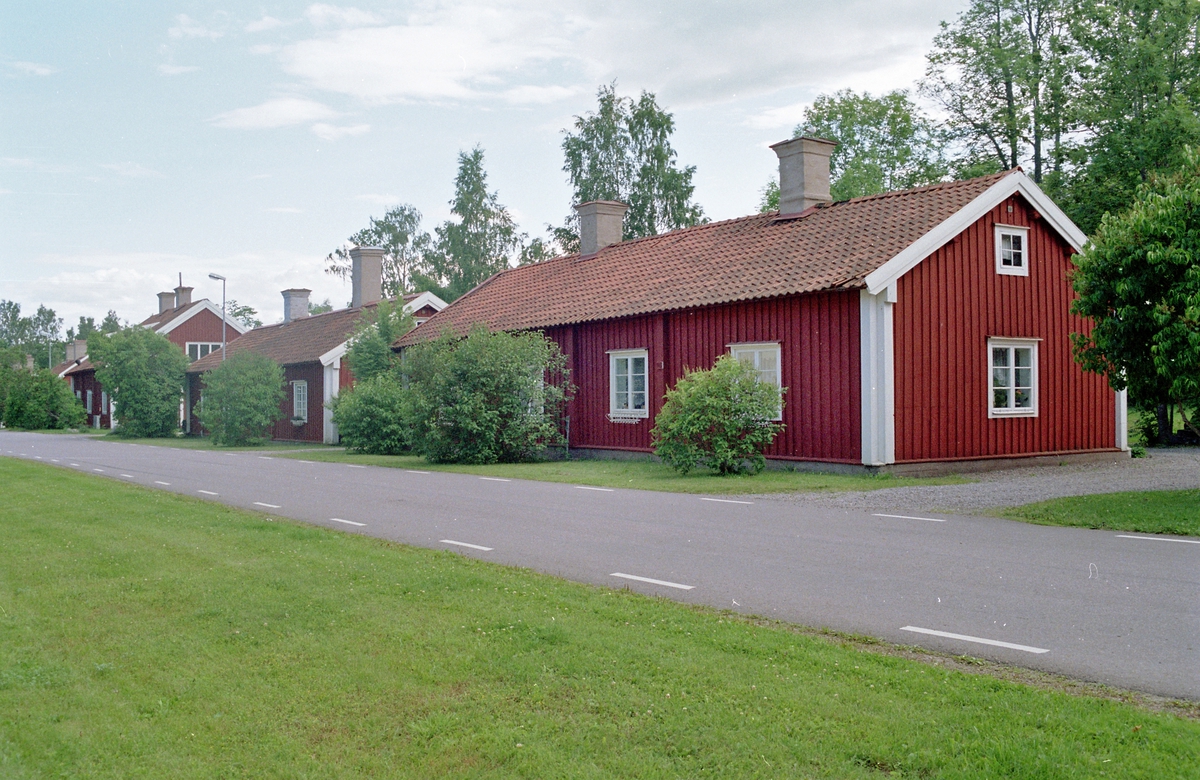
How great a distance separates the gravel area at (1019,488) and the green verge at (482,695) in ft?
23.6

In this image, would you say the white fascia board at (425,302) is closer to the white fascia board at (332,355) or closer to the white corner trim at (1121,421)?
the white fascia board at (332,355)

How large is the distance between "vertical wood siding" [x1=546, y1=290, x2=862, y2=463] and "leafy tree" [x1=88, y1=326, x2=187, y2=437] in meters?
26.1

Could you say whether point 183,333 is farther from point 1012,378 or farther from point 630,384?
point 1012,378

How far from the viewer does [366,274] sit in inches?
1624

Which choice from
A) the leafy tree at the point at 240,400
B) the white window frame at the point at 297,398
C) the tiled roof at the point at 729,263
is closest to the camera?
the tiled roof at the point at 729,263

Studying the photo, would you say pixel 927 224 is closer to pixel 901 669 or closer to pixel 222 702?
pixel 901 669

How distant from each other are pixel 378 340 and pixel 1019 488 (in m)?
21.7

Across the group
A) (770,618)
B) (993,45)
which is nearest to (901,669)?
(770,618)

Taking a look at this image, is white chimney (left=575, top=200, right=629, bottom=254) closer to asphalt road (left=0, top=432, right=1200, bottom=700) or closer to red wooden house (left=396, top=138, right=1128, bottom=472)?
red wooden house (left=396, top=138, right=1128, bottom=472)

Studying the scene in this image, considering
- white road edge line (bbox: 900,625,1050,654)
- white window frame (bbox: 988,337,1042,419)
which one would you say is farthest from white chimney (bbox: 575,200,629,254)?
white road edge line (bbox: 900,625,1050,654)

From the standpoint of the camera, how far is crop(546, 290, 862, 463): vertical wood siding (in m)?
18.5

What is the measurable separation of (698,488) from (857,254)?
5.87 metres

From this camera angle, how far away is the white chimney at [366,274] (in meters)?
41.1

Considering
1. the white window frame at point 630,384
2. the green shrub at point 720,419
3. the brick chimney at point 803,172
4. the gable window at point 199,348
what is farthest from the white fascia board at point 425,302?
the gable window at point 199,348
